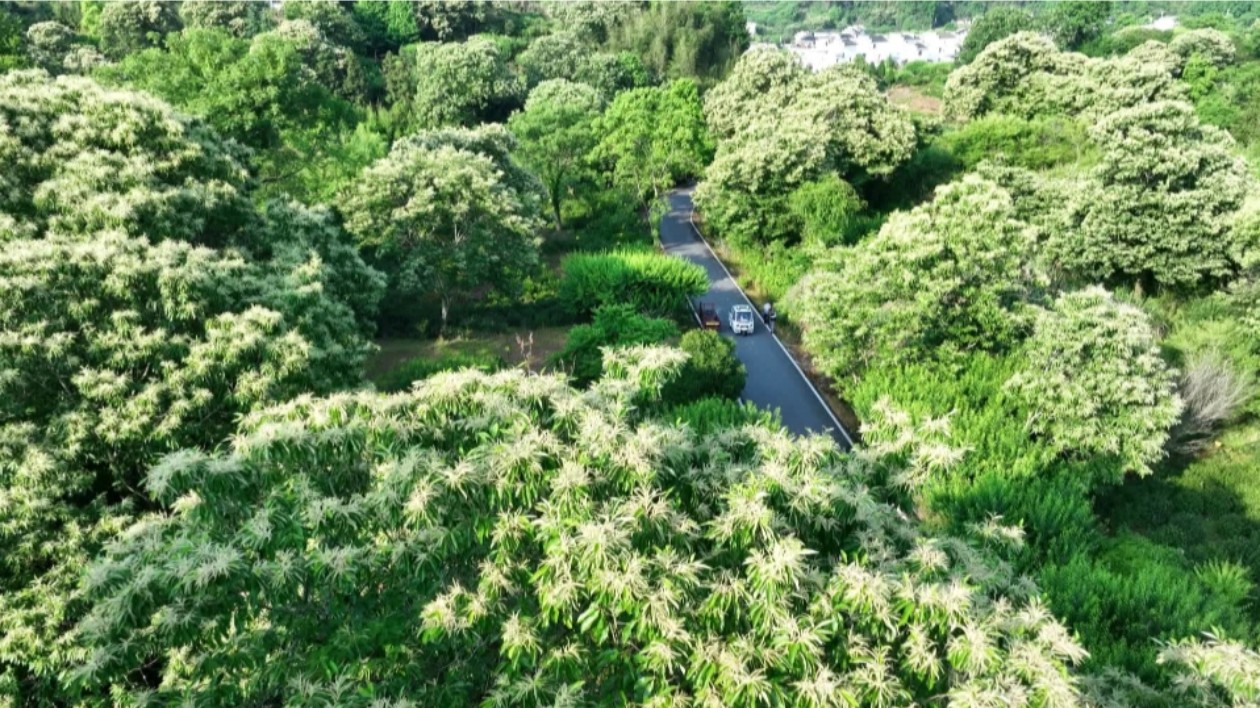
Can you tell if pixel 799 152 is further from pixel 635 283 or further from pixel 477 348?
pixel 477 348

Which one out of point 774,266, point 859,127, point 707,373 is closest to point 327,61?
point 774,266

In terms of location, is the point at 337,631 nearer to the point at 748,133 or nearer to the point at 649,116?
the point at 748,133

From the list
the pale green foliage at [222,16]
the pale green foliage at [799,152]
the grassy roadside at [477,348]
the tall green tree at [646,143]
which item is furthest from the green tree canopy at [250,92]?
the pale green foliage at [222,16]

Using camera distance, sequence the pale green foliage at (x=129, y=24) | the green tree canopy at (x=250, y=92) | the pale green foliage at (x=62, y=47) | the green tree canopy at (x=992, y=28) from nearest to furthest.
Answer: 1. the green tree canopy at (x=250, y=92)
2. the pale green foliage at (x=62, y=47)
3. the pale green foliage at (x=129, y=24)
4. the green tree canopy at (x=992, y=28)

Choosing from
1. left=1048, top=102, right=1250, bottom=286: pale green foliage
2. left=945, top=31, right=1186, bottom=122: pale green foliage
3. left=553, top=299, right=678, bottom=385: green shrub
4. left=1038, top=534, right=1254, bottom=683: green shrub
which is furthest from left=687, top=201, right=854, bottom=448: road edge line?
left=945, top=31, right=1186, bottom=122: pale green foliage

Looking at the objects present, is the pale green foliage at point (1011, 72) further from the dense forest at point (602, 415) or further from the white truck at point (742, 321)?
the white truck at point (742, 321)

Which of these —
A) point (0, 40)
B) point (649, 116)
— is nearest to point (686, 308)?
point (649, 116)
